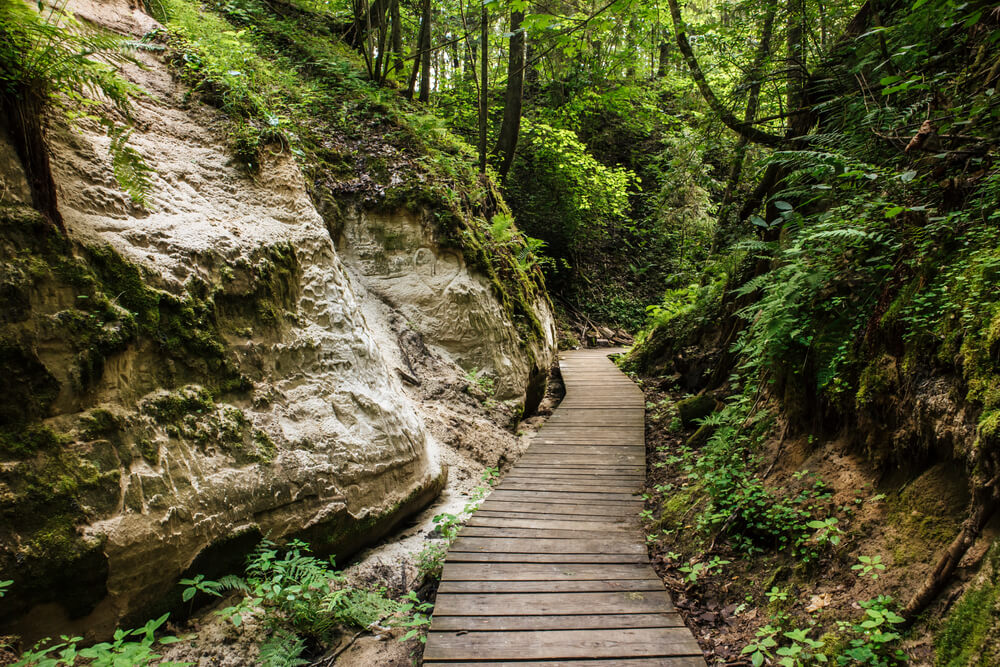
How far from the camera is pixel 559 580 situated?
4.06 metres

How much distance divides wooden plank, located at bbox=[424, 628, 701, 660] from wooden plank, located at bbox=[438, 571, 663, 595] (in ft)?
1.60

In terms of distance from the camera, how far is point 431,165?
8.95 metres

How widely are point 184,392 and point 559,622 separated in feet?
11.4

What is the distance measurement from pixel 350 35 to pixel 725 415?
14.2m

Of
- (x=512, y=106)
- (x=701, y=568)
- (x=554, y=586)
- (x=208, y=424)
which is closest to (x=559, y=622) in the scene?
(x=554, y=586)

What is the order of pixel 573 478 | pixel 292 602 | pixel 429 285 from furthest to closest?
pixel 429 285 → pixel 573 478 → pixel 292 602

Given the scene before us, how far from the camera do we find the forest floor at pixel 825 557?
2658 millimetres

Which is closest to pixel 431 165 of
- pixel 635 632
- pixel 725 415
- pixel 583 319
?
pixel 725 415

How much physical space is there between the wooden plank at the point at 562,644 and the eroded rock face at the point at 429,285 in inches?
197

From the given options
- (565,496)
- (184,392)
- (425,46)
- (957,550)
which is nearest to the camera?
(957,550)

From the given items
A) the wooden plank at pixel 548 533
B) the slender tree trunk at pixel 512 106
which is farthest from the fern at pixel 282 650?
the slender tree trunk at pixel 512 106

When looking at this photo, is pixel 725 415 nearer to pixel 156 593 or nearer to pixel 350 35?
pixel 156 593

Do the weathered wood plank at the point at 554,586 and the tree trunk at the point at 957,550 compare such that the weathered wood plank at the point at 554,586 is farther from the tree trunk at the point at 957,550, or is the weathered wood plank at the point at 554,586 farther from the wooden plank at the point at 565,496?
the tree trunk at the point at 957,550

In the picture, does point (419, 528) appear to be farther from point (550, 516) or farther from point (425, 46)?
point (425, 46)
